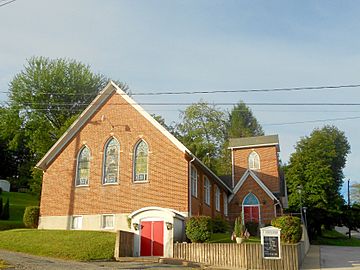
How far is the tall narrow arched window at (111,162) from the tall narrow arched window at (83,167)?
130 cm

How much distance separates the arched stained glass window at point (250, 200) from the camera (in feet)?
116

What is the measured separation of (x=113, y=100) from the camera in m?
28.2

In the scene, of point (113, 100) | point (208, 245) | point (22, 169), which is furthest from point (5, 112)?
point (208, 245)

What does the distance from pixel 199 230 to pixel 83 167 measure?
10763 mm

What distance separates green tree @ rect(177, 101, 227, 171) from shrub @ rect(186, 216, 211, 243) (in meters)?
33.4

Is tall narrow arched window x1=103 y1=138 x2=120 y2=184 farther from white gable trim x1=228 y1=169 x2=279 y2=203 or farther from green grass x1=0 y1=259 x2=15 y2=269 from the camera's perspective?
white gable trim x1=228 y1=169 x2=279 y2=203

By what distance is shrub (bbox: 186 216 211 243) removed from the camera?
21016 millimetres

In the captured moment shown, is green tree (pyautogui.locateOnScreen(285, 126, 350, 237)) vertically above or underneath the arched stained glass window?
above

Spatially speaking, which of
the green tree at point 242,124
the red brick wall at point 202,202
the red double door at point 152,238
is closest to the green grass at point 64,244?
the red double door at point 152,238

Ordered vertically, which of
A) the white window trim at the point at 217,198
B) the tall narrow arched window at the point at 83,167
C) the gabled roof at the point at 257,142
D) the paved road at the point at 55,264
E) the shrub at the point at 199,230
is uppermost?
the gabled roof at the point at 257,142

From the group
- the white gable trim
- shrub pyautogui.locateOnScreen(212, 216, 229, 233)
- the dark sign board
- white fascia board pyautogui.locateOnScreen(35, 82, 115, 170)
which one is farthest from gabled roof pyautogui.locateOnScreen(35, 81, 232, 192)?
the dark sign board

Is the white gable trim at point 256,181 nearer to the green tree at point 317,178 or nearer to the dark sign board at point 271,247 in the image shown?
the green tree at point 317,178

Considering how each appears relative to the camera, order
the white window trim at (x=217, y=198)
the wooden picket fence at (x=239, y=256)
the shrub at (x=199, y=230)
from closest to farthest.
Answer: the wooden picket fence at (x=239, y=256)
the shrub at (x=199, y=230)
the white window trim at (x=217, y=198)

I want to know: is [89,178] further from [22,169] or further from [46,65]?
[22,169]
